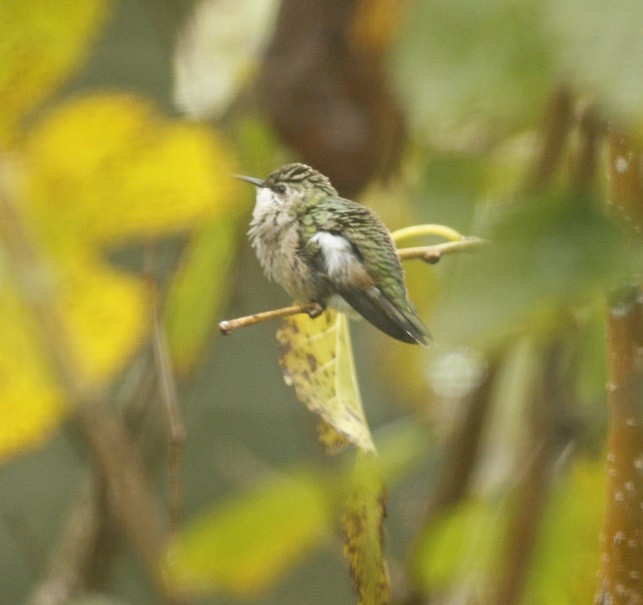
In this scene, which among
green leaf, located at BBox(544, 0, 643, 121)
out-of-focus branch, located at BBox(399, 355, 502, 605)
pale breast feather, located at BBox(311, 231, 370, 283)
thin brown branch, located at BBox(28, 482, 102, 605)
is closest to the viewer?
green leaf, located at BBox(544, 0, 643, 121)

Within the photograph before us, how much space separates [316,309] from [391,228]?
0.14 metres

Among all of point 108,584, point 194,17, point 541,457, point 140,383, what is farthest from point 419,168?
point 108,584

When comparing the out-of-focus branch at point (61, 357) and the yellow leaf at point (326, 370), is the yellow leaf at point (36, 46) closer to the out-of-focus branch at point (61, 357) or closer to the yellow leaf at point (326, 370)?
the out-of-focus branch at point (61, 357)

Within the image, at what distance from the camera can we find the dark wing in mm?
306

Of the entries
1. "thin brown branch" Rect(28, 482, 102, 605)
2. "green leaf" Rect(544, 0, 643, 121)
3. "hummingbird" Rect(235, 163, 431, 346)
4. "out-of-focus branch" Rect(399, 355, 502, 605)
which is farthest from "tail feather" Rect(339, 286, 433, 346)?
"thin brown branch" Rect(28, 482, 102, 605)

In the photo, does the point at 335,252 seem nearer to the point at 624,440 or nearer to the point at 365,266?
the point at 365,266

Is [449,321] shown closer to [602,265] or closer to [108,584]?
[602,265]

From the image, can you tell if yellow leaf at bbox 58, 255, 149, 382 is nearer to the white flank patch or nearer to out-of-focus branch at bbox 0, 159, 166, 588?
out-of-focus branch at bbox 0, 159, 166, 588

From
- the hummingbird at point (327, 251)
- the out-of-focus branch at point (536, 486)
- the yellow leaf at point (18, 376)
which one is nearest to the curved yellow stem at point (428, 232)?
the hummingbird at point (327, 251)

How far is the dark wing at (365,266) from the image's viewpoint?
0.31 meters

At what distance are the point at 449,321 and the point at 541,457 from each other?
330 mm

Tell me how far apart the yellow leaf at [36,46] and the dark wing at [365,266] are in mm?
173

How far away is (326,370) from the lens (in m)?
0.32

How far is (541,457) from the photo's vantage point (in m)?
0.53
